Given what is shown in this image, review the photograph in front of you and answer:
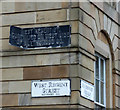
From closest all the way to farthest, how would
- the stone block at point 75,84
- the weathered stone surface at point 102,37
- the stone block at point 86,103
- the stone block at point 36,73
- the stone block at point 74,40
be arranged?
the stone block at point 75,84, the stone block at point 86,103, the stone block at point 74,40, the stone block at point 36,73, the weathered stone surface at point 102,37

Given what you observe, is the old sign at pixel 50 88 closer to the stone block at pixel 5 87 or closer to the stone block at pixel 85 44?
the stone block at pixel 5 87

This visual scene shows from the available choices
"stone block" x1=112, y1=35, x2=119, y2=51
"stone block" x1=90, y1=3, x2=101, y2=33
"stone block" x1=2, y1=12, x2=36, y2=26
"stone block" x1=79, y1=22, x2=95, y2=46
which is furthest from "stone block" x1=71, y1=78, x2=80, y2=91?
"stone block" x1=112, y1=35, x2=119, y2=51

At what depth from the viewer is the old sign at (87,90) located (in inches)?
619

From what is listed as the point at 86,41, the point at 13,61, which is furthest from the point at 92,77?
the point at 13,61

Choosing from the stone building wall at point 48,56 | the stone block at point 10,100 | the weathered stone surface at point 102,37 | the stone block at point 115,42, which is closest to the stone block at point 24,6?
the stone building wall at point 48,56

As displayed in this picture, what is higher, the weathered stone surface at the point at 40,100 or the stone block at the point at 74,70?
the stone block at the point at 74,70

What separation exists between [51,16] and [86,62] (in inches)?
65.5

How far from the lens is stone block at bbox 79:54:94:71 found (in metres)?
15.8

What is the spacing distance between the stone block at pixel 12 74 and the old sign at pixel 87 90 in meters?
1.80

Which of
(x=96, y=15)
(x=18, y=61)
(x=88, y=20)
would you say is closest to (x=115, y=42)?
(x=96, y=15)

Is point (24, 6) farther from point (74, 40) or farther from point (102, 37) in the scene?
point (102, 37)

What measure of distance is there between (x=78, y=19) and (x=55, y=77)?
69.5 inches

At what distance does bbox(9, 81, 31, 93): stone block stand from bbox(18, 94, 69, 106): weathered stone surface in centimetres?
15

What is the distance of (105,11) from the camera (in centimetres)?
1792
